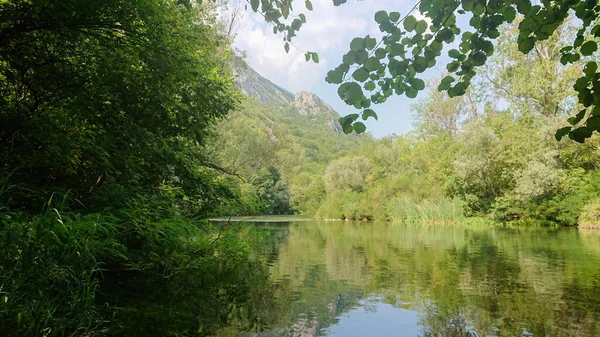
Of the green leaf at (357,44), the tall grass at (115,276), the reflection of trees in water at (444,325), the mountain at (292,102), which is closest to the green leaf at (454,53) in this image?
the green leaf at (357,44)

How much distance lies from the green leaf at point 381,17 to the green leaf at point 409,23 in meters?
0.11

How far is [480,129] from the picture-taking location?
2900 cm

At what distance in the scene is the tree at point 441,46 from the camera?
217cm

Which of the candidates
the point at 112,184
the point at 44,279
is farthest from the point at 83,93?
the point at 44,279

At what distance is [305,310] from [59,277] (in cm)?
256

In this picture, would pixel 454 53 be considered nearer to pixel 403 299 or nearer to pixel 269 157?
pixel 403 299

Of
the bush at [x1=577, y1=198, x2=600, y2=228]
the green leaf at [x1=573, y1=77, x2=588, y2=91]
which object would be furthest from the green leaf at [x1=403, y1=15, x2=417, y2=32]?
the bush at [x1=577, y1=198, x2=600, y2=228]

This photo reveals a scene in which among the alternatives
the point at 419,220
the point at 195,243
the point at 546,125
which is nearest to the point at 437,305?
the point at 195,243

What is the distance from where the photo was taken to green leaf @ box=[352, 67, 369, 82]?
219 cm

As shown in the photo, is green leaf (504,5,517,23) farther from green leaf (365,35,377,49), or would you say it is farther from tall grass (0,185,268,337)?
tall grass (0,185,268,337)

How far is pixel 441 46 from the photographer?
241cm

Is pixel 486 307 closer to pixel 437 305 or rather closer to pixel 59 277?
pixel 437 305

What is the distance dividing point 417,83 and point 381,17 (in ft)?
1.57

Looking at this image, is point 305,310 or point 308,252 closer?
point 305,310
